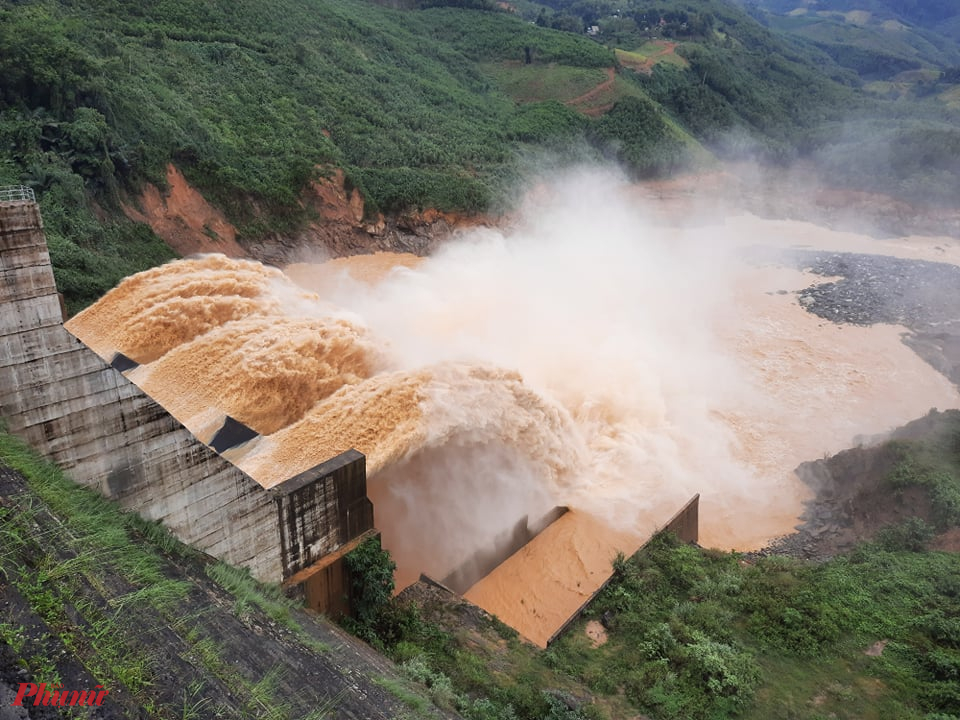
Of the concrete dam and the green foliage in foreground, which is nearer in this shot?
the concrete dam

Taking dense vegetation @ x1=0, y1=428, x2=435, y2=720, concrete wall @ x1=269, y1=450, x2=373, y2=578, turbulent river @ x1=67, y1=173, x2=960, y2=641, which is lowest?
turbulent river @ x1=67, y1=173, x2=960, y2=641

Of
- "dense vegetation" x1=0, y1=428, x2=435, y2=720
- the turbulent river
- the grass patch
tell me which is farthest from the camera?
the grass patch

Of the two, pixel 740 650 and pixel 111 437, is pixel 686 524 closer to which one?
pixel 740 650

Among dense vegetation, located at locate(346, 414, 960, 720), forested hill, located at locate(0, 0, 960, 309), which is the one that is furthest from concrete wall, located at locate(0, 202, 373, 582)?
forested hill, located at locate(0, 0, 960, 309)

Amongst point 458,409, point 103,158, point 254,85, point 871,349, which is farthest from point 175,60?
point 871,349

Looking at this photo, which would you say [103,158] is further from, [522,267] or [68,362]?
[68,362]

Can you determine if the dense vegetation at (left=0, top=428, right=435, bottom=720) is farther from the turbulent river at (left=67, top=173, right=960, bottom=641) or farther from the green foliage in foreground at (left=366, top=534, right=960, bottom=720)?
the turbulent river at (left=67, top=173, right=960, bottom=641)
